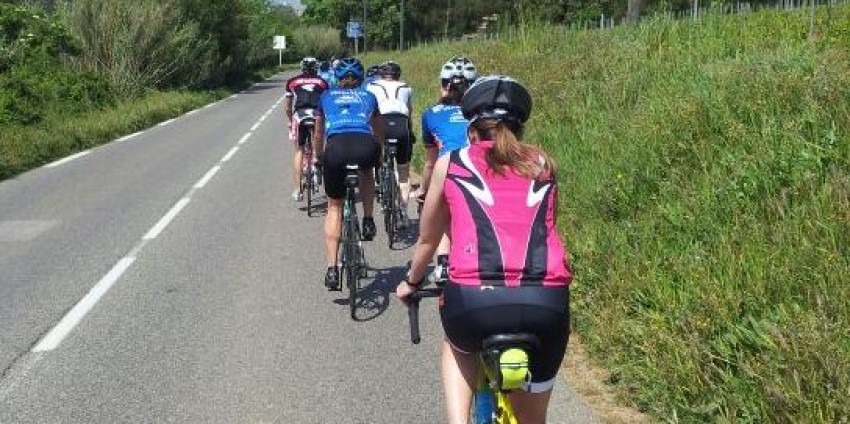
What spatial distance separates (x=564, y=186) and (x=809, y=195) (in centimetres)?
345

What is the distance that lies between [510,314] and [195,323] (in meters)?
4.28

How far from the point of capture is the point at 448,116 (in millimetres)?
6523

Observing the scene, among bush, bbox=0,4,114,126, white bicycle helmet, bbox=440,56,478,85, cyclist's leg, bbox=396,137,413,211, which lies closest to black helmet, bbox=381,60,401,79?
cyclist's leg, bbox=396,137,413,211

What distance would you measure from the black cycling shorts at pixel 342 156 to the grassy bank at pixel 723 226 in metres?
1.86

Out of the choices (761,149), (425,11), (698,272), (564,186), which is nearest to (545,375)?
(698,272)

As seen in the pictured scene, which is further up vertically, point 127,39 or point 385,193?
point 127,39

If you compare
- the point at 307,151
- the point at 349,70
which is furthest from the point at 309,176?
the point at 349,70

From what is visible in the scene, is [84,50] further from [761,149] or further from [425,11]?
[425,11]

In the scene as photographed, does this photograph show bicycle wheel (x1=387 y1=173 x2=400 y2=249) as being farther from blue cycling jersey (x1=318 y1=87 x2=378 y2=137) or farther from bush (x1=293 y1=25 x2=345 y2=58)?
bush (x1=293 y1=25 x2=345 y2=58)

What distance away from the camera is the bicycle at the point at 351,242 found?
6699 mm

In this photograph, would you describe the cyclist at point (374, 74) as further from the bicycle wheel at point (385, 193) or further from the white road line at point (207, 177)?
the white road line at point (207, 177)

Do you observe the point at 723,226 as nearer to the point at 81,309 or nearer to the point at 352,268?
the point at 352,268

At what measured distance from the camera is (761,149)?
238 inches

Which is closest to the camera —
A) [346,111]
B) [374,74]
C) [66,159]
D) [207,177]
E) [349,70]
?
[346,111]
